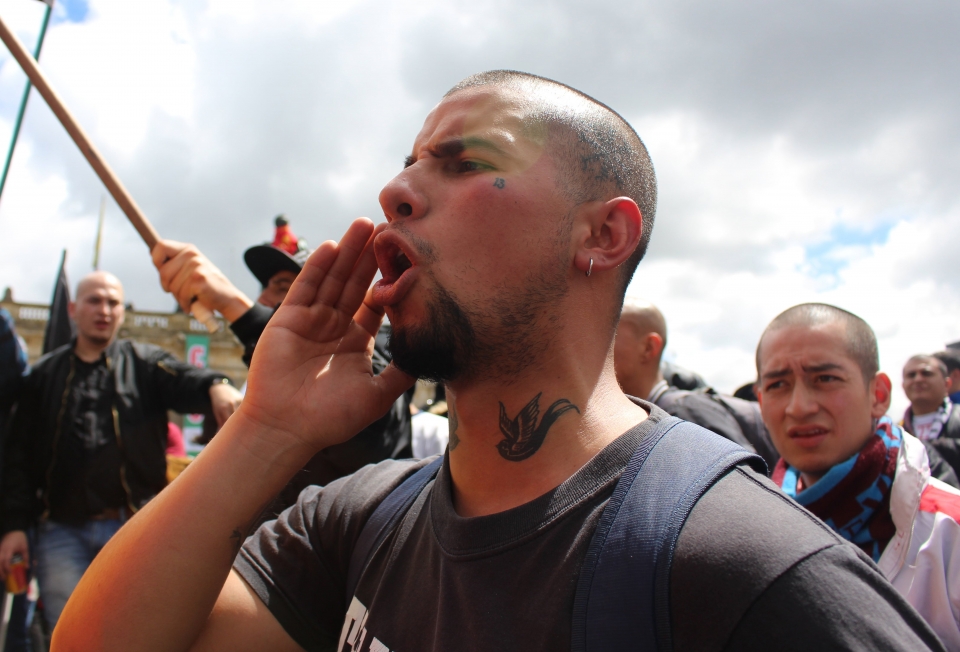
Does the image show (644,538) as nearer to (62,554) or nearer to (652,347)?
(652,347)

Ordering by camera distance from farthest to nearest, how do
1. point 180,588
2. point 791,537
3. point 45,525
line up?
1. point 45,525
2. point 180,588
3. point 791,537

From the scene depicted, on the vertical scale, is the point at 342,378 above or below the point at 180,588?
above

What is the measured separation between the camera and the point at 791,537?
1051 mm

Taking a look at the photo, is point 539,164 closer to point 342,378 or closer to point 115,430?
point 342,378

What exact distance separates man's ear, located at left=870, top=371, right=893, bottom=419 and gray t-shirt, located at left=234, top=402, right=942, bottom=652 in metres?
1.94

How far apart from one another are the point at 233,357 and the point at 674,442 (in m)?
29.4

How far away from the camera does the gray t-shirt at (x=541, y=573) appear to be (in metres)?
0.99

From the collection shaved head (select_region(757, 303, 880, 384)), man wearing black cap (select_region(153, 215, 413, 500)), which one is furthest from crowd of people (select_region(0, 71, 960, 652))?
man wearing black cap (select_region(153, 215, 413, 500))

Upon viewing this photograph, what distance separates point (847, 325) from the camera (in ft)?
9.40

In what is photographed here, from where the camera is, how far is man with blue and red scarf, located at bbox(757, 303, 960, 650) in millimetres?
2225

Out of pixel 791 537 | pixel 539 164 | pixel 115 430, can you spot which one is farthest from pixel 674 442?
pixel 115 430

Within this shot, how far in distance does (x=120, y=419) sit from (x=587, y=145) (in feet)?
12.7

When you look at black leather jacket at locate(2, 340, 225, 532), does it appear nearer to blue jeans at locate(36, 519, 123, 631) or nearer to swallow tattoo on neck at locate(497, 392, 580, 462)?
blue jeans at locate(36, 519, 123, 631)

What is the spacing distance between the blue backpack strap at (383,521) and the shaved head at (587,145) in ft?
2.45
